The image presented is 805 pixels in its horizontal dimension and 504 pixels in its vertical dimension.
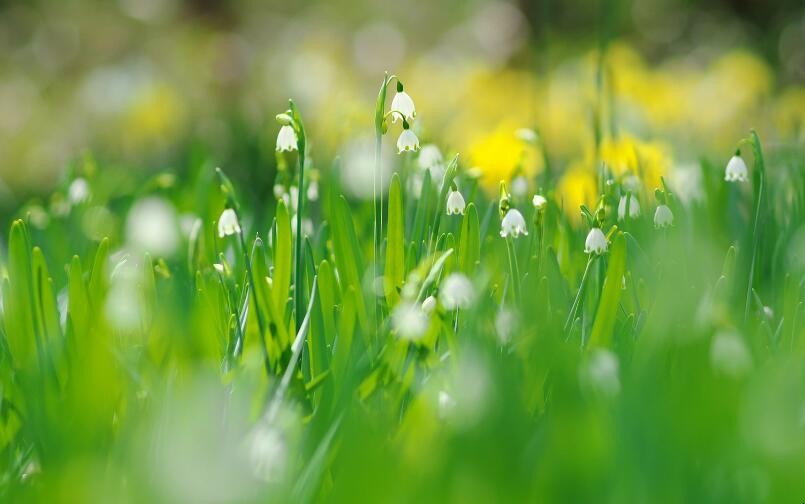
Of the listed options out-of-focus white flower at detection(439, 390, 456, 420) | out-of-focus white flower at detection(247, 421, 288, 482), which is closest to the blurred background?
out-of-focus white flower at detection(439, 390, 456, 420)

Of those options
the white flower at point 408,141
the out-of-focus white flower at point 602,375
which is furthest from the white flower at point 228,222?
the out-of-focus white flower at point 602,375

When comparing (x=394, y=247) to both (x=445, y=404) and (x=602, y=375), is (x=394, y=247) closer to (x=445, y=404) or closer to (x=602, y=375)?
(x=445, y=404)

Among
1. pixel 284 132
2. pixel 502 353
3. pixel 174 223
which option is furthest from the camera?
pixel 174 223

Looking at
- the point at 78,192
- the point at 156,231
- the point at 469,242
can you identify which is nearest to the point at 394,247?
the point at 469,242

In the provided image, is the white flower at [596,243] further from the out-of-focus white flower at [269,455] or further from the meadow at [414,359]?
the out-of-focus white flower at [269,455]

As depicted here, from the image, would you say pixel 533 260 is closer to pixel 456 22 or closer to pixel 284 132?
pixel 284 132

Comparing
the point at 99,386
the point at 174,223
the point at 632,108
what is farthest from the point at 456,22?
the point at 99,386
